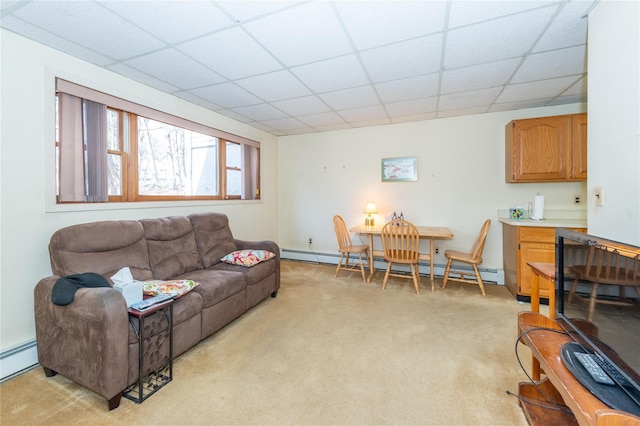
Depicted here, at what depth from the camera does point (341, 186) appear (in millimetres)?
4629

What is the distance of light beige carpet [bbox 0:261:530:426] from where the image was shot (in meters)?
1.45

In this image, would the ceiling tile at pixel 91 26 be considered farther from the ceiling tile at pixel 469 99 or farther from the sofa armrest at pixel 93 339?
→ the ceiling tile at pixel 469 99

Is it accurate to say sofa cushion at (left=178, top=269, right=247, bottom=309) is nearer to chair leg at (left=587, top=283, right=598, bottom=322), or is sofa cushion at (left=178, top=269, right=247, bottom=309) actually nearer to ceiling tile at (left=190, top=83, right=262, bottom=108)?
ceiling tile at (left=190, top=83, right=262, bottom=108)

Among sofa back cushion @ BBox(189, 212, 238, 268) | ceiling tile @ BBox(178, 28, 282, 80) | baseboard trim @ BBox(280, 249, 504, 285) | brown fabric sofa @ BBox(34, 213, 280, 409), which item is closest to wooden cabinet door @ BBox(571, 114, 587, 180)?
baseboard trim @ BBox(280, 249, 504, 285)

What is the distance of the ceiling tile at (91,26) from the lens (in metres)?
1.64

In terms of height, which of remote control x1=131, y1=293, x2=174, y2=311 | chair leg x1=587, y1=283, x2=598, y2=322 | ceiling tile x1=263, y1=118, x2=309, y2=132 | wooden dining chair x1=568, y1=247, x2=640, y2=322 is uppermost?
ceiling tile x1=263, y1=118, x2=309, y2=132

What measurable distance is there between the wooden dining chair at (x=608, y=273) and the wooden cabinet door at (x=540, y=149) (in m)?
2.53

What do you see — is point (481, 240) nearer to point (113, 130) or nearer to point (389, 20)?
point (389, 20)

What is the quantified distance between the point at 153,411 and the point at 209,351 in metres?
0.59

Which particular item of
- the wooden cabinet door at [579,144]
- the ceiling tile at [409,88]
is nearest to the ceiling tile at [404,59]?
the ceiling tile at [409,88]

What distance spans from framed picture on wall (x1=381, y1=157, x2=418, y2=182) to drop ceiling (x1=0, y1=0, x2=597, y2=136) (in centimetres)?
106

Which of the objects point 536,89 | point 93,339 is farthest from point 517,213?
point 93,339

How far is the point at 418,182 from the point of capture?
161 inches

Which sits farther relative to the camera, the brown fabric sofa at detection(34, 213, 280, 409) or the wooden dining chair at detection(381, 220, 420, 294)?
the wooden dining chair at detection(381, 220, 420, 294)
